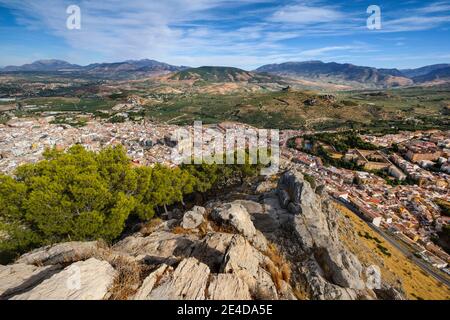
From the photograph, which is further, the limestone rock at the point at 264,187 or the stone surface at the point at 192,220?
the limestone rock at the point at 264,187

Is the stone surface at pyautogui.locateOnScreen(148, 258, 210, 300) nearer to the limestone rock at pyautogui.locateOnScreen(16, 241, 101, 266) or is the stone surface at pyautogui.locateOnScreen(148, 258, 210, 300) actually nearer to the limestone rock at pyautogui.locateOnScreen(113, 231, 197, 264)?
the limestone rock at pyautogui.locateOnScreen(113, 231, 197, 264)

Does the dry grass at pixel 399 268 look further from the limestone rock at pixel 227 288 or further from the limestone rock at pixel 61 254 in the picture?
the limestone rock at pixel 61 254

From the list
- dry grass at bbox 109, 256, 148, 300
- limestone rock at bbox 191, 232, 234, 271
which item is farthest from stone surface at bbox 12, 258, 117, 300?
limestone rock at bbox 191, 232, 234, 271

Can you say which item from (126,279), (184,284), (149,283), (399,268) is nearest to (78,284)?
(126,279)

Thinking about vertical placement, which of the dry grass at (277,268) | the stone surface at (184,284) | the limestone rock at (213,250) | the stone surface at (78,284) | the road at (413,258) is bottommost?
the road at (413,258)

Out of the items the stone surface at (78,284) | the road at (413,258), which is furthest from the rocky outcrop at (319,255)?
the road at (413,258)

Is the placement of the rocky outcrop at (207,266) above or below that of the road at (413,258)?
above
